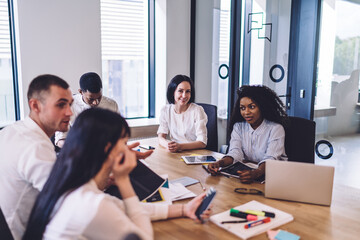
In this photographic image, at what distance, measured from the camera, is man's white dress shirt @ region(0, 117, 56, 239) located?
4.26 feet

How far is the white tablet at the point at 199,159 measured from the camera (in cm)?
238

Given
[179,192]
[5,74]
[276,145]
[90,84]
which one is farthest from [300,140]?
[5,74]

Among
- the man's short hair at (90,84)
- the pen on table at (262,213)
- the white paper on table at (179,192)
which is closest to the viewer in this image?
the pen on table at (262,213)

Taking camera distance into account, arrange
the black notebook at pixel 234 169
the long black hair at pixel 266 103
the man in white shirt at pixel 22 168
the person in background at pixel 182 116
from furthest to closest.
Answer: the person in background at pixel 182 116
the long black hair at pixel 266 103
the black notebook at pixel 234 169
the man in white shirt at pixel 22 168

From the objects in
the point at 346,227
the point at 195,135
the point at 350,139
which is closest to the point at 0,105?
the point at 195,135

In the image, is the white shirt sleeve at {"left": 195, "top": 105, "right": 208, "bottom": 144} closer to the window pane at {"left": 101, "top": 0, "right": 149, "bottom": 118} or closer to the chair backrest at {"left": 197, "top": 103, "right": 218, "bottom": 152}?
the chair backrest at {"left": 197, "top": 103, "right": 218, "bottom": 152}

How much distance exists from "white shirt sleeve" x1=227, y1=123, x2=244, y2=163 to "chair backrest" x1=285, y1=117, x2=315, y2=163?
35 centimetres

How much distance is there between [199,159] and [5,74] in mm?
2534

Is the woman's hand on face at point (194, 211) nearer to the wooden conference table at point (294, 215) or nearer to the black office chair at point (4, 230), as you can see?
the wooden conference table at point (294, 215)

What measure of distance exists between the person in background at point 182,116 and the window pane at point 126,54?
1.41m

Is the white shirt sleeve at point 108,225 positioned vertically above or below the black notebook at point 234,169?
above

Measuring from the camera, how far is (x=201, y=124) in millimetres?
3035

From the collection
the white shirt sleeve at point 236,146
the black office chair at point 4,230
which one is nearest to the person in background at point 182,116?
the white shirt sleeve at point 236,146

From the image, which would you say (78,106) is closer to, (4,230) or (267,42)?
(4,230)
